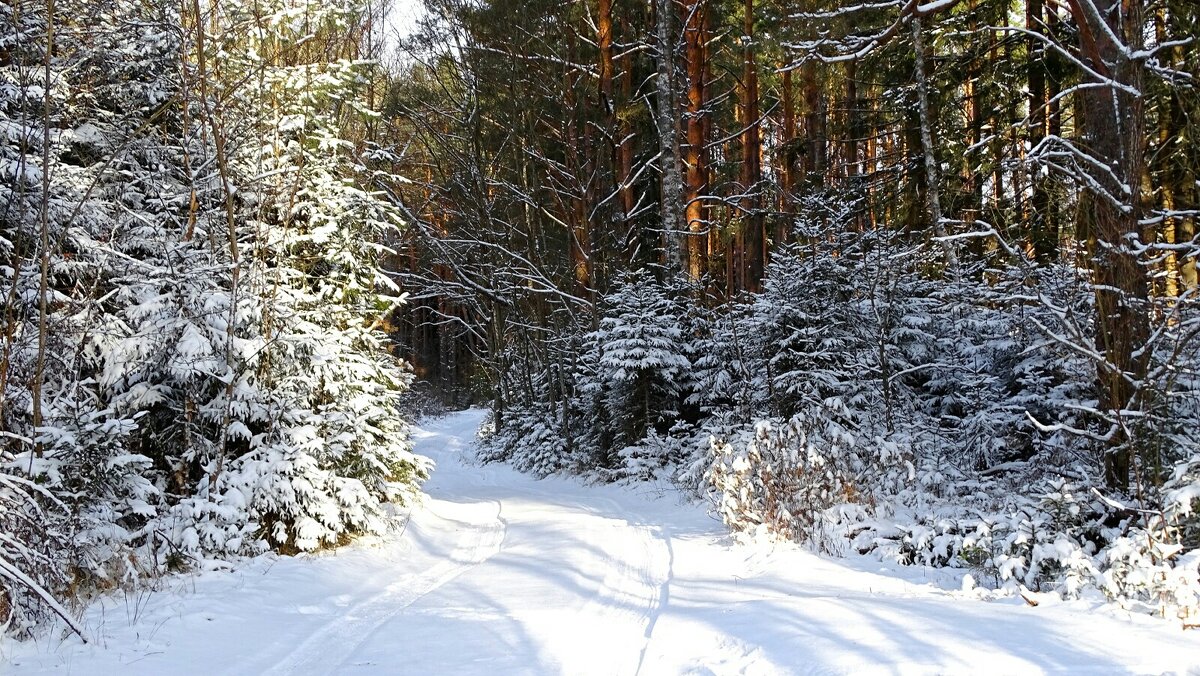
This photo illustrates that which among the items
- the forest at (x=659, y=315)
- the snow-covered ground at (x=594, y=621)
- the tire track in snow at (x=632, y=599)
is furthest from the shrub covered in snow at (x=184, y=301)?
the tire track in snow at (x=632, y=599)

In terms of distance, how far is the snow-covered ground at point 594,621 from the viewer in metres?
4.06

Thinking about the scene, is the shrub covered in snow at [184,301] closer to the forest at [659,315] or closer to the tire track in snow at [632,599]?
the forest at [659,315]

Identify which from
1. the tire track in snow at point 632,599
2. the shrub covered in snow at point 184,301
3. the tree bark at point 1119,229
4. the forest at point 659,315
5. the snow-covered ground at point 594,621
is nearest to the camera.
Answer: the snow-covered ground at point 594,621

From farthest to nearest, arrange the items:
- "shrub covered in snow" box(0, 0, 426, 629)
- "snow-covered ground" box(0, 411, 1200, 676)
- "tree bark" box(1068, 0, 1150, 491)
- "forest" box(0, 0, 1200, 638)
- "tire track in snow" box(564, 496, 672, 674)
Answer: "shrub covered in snow" box(0, 0, 426, 629) < "forest" box(0, 0, 1200, 638) < "tree bark" box(1068, 0, 1150, 491) < "tire track in snow" box(564, 496, 672, 674) < "snow-covered ground" box(0, 411, 1200, 676)

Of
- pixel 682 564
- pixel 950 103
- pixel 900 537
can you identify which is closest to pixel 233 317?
pixel 682 564

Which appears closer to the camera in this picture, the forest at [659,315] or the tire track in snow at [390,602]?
the tire track in snow at [390,602]

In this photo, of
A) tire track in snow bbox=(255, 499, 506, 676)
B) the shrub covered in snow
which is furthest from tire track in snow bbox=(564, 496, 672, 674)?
the shrub covered in snow

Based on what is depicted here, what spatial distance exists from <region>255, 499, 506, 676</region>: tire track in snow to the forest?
1104 millimetres

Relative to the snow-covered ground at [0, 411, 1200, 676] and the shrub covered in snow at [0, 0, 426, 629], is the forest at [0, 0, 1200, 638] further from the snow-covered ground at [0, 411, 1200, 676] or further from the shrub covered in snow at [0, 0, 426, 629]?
the snow-covered ground at [0, 411, 1200, 676]

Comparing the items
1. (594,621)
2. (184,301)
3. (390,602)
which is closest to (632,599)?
(594,621)

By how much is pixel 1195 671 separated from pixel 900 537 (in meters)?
3.99

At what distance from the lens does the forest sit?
590 centimetres

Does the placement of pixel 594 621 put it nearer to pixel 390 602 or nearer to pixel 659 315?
pixel 390 602

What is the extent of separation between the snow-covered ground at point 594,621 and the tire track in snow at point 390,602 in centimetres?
3
